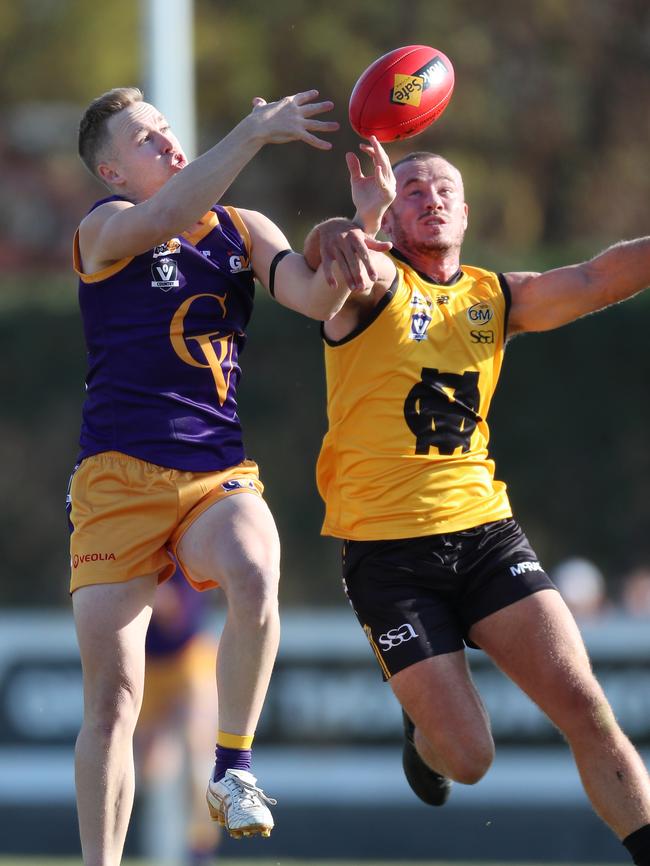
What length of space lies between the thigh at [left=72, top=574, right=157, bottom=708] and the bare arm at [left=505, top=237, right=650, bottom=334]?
74.5 inches

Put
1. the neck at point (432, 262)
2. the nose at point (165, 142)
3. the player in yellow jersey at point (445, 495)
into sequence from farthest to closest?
1. the neck at point (432, 262)
2. the player in yellow jersey at point (445, 495)
3. the nose at point (165, 142)

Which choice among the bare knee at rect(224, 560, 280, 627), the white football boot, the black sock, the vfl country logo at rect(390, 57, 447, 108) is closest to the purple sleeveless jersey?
the bare knee at rect(224, 560, 280, 627)

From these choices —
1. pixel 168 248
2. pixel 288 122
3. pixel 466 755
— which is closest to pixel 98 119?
pixel 168 248

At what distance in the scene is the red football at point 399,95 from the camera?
5277mm

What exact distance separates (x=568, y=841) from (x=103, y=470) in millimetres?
6784

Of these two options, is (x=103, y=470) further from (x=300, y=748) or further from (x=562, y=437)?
(x=562, y=437)

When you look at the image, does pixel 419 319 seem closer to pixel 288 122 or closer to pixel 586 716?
pixel 288 122

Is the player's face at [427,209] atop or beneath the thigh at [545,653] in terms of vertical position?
atop

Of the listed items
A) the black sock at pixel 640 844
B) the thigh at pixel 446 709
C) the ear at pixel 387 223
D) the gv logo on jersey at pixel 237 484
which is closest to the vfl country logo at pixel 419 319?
the ear at pixel 387 223

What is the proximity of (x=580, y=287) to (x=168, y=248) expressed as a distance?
161 centimetres

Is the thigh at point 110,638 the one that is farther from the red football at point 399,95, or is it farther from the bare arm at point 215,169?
the red football at point 399,95

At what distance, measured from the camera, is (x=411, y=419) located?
5.62 meters

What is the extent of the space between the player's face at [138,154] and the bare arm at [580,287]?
1484 mm

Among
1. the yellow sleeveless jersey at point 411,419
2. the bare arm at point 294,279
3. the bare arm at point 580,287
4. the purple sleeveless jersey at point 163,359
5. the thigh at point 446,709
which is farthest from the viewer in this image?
the bare arm at point 580,287
